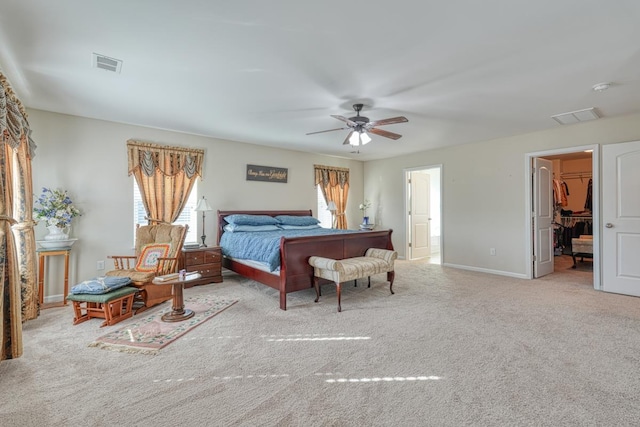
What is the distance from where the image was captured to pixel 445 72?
287 cm

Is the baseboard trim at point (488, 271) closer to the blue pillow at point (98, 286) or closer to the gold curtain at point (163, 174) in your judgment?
the gold curtain at point (163, 174)

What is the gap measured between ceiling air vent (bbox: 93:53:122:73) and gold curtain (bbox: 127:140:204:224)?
1.99 m

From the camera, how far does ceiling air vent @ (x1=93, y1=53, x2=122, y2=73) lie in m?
2.58

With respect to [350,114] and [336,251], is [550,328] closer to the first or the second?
[336,251]

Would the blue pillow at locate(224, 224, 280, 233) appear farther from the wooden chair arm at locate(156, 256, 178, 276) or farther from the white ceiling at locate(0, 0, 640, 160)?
the white ceiling at locate(0, 0, 640, 160)

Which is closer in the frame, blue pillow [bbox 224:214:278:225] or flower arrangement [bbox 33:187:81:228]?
flower arrangement [bbox 33:187:81:228]

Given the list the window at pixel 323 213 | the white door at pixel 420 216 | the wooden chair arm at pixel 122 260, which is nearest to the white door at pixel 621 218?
the white door at pixel 420 216

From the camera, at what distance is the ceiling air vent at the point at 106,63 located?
8.46 feet

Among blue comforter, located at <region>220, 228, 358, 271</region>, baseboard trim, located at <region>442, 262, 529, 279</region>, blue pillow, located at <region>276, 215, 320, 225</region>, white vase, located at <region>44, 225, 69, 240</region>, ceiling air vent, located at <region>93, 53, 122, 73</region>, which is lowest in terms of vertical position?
baseboard trim, located at <region>442, 262, 529, 279</region>

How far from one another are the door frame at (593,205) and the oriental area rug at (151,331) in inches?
191

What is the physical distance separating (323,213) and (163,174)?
3523mm

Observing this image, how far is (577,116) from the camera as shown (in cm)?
418

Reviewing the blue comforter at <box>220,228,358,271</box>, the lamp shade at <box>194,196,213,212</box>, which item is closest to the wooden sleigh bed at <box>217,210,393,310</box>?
the blue comforter at <box>220,228,358,271</box>

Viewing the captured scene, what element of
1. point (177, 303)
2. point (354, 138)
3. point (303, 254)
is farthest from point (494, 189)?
point (177, 303)
